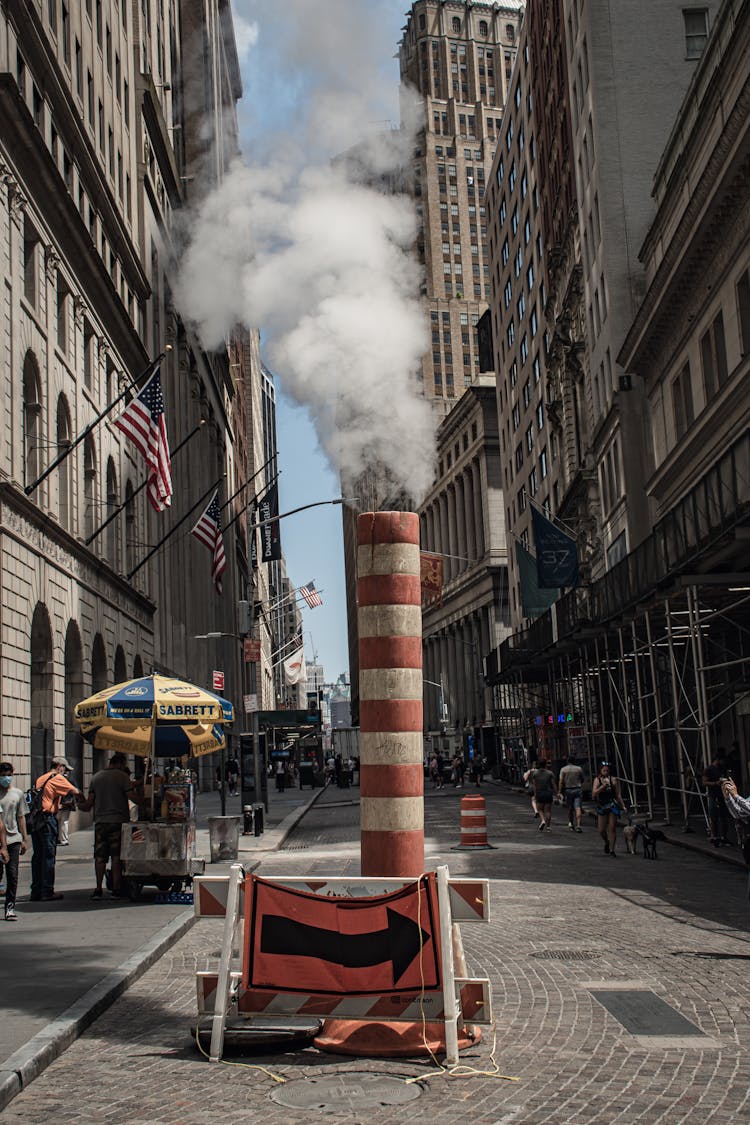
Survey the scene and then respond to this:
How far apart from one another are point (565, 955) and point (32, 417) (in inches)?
894

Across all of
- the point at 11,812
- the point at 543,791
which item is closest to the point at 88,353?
the point at 543,791

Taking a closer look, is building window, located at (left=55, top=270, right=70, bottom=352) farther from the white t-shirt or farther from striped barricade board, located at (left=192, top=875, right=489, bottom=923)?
striped barricade board, located at (left=192, top=875, right=489, bottom=923)

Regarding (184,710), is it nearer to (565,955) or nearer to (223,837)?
(223,837)

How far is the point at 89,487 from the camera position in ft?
120

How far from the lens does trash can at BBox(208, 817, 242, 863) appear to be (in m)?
20.5

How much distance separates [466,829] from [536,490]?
51456 millimetres

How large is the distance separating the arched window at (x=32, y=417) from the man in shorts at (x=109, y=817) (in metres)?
14.3

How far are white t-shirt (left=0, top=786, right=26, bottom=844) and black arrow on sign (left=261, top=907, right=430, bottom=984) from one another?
7.34 m

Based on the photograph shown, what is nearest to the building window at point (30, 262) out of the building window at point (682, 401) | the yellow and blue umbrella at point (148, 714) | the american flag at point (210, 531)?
the american flag at point (210, 531)

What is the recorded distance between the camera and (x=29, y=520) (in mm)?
28219

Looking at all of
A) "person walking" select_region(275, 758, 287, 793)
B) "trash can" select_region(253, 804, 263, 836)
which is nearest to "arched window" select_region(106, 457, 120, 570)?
"trash can" select_region(253, 804, 263, 836)

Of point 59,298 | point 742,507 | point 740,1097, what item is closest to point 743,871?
point 742,507

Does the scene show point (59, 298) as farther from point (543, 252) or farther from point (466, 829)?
point (543, 252)

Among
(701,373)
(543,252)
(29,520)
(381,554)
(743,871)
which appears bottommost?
(743,871)
